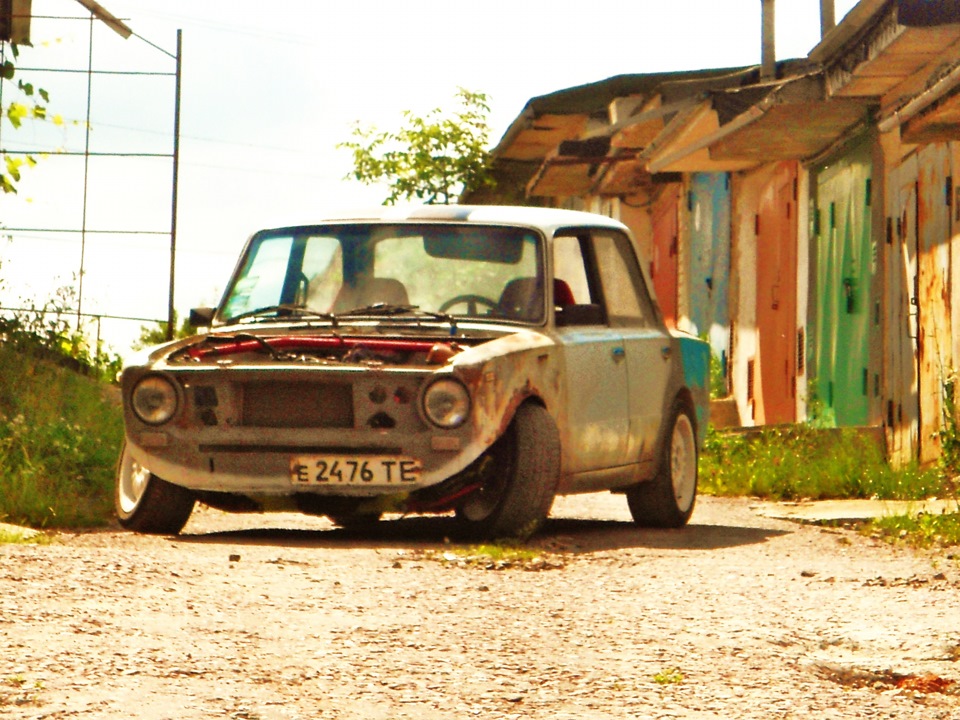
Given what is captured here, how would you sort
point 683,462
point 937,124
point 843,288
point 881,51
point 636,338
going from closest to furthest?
point 636,338 < point 683,462 < point 937,124 < point 881,51 < point 843,288

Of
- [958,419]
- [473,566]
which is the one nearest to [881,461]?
[958,419]

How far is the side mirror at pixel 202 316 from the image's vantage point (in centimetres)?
897

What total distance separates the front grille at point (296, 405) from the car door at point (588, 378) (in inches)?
43.4

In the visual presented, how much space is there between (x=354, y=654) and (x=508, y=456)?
311 cm

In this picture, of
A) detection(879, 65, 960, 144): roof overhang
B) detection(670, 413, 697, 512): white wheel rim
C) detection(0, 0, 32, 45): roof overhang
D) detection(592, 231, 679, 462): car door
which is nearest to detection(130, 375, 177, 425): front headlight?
detection(592, 231, 679, 462): car door

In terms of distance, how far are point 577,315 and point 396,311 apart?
2.81 feet

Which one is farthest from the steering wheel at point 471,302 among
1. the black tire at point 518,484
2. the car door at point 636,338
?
the car door at point 636,338

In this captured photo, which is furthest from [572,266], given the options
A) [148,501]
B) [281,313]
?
[148,501]

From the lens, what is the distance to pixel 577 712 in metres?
4.32

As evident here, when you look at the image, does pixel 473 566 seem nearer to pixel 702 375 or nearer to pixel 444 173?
pixel 702 375

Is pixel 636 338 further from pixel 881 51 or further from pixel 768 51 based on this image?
pixel 768 51

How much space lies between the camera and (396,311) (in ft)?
27.8

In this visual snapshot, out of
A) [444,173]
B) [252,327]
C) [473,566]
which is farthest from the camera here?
[444,173]

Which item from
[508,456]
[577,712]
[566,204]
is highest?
[566,204]
